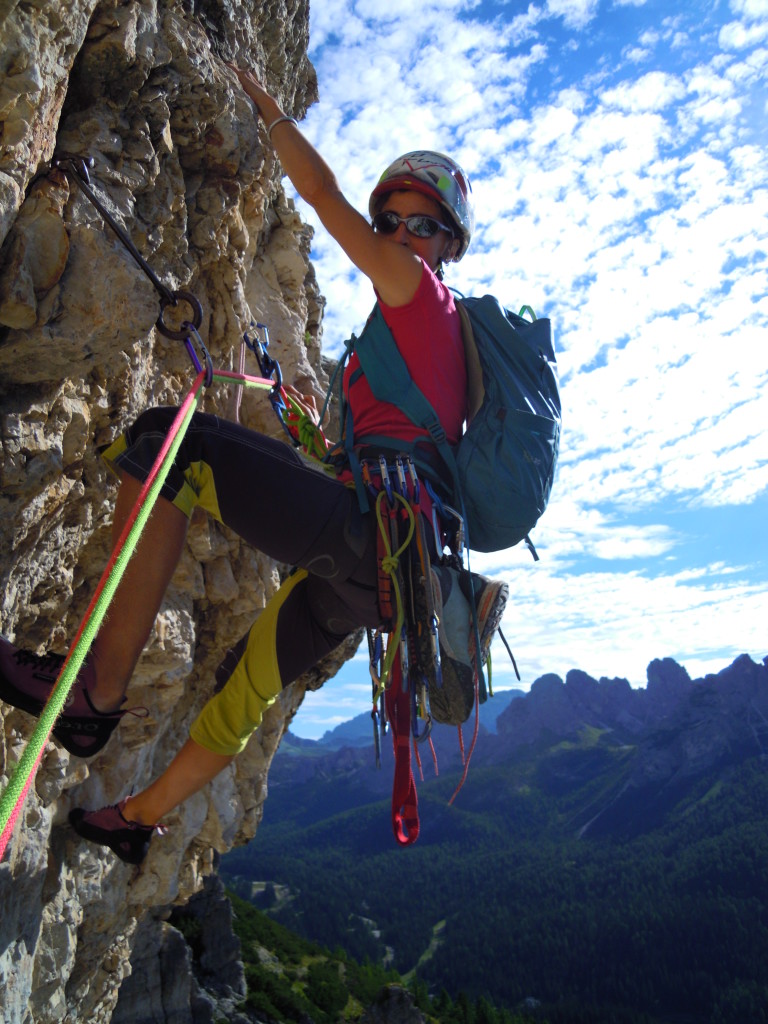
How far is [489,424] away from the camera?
297 cm

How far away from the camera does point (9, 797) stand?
1.22 meters

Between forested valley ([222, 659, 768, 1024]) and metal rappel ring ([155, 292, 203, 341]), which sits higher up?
metal rappel ring ([155, 292, 203, 341])

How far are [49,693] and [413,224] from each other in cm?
237

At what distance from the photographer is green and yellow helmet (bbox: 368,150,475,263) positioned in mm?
3232

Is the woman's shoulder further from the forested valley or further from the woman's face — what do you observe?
the forested valley

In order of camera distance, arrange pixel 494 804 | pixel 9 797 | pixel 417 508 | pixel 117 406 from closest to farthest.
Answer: pixel 9 797 < pixel 417 508 < pixel 117 406 < pixel 494 804

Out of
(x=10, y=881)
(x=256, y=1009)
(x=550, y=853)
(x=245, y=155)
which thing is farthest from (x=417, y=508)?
(x=550, y=853)

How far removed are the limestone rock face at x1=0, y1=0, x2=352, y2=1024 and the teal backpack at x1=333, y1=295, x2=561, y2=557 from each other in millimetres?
966

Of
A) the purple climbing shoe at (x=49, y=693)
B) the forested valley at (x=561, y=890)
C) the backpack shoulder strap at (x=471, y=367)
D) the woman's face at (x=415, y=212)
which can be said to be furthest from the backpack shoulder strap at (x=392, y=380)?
the forested valley at (x=561, y=890)

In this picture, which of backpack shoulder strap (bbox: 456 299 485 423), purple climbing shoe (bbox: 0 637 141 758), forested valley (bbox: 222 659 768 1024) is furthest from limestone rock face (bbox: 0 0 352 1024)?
forested valley (bbox: 222 659 768 1024)

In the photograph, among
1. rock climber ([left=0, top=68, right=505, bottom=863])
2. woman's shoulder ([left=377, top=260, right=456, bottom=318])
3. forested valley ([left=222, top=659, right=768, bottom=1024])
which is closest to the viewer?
rock climber ([left=0, top=68, right=505, bottom=863])

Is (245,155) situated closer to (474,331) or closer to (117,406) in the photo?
(117,406)

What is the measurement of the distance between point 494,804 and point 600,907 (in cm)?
4995

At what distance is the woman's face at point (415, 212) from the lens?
3.25 meters
